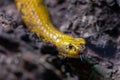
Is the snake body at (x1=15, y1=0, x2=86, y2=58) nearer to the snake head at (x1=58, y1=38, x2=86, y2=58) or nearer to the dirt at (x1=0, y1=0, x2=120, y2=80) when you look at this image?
the snake head at (x1=58, y1=38, x2=86, y2=58)

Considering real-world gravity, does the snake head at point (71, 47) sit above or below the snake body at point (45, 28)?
below

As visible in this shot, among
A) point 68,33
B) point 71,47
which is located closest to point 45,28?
point 68,33

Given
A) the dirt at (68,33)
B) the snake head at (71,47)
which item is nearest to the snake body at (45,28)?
the snake head at (71,47)

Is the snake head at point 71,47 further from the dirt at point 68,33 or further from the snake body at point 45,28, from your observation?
the dirt at point 68,33

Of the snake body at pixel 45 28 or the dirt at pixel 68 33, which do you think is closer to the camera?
the dirt at pixel 68 33

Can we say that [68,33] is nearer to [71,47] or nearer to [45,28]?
[45,28]

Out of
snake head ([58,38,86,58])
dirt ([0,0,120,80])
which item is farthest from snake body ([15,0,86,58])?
dirt ([0,0,120,80])
